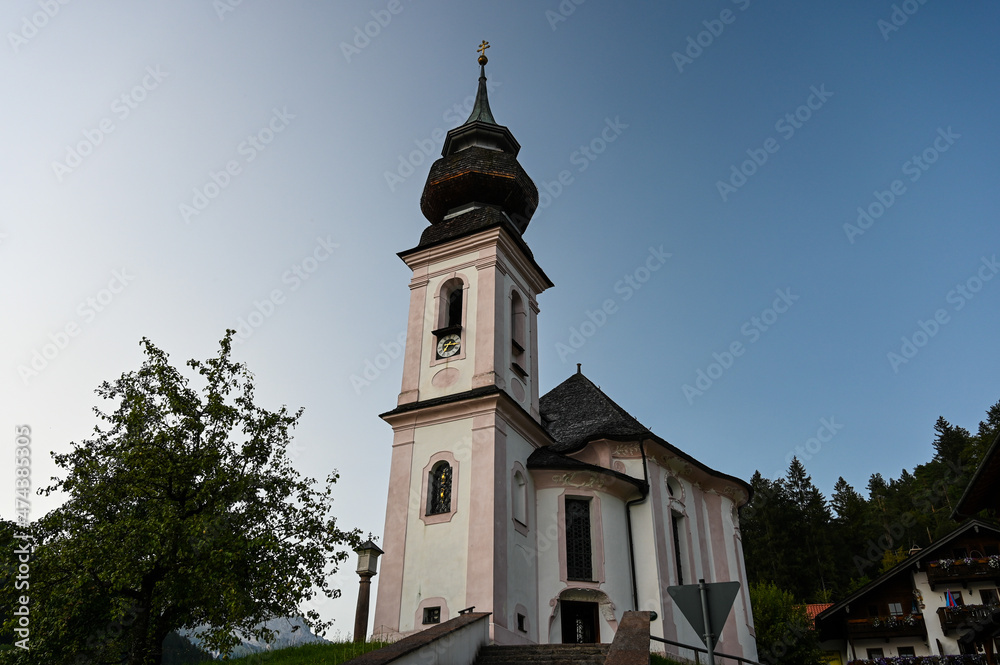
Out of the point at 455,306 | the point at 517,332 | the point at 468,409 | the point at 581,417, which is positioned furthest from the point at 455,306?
the point at 581,417

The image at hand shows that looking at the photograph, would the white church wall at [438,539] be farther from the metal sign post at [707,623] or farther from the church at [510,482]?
the metal sign post at [707,623]

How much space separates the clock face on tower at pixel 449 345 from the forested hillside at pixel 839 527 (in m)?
39.4

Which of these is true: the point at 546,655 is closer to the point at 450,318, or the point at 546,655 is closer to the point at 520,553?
the point at 520,553

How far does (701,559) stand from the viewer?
837 inches

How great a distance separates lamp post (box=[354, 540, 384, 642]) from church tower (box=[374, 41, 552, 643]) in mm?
362

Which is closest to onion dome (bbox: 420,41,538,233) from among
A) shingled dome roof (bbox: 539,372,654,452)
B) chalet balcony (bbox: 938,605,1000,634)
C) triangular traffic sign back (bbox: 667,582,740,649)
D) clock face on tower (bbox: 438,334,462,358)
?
clock face on tower (bbox: 438,334,462,358)

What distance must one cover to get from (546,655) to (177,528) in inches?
271

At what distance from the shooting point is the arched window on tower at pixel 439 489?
1759 centimetres

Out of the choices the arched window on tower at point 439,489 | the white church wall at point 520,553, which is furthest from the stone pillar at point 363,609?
the white church wall at point 520,553

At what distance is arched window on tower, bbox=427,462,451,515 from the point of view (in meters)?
17.6

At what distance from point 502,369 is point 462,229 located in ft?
16.5

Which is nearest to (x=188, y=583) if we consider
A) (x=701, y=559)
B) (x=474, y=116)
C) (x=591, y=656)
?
(x=591, y=656)

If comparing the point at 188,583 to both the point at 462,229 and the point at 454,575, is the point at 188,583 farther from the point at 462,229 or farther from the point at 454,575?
the point at 462,229

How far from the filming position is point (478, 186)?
23219mm
